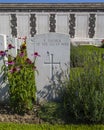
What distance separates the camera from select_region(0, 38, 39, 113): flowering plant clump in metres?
5.18

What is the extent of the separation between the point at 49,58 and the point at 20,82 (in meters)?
1.03

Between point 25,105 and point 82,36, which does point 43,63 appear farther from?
point 82,36

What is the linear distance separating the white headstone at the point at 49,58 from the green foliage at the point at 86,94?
48 centimetres

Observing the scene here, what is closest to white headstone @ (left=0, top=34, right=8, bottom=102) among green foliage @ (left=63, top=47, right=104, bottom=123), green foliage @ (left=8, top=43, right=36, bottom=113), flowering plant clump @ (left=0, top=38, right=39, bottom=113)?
flowering plant clump @ (left=0, top=38, right=39, bottom=113)

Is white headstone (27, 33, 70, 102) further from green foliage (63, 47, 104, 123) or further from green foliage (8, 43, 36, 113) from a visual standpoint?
green foliage (8, 43, 36, 113)

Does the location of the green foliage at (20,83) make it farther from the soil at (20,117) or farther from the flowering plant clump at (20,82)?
the soil at (20,117)

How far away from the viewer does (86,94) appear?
498 centimetres

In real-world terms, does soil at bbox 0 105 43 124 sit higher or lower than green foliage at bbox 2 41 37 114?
lower

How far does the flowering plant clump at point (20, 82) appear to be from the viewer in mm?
5176

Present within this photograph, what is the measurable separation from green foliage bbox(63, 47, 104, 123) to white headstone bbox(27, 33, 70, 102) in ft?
1.56

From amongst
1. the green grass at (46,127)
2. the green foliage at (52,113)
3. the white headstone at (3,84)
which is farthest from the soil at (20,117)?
the white headstone at (3,84)

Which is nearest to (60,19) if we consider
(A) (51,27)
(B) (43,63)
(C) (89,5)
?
(A) (51,27)

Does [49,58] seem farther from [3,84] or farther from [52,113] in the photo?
[52,113]

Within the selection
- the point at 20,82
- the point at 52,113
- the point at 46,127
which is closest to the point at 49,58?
the point at 20,82
